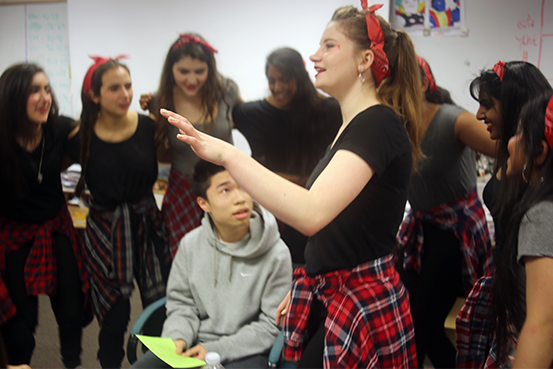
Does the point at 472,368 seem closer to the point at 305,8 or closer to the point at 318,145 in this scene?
the point at 318,145

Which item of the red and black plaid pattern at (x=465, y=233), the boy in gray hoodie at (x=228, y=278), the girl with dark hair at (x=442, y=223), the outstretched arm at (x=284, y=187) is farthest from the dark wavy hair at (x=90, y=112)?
the red and black plaid pattern at (x=465, y=233)

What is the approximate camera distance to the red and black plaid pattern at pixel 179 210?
5.70 feet

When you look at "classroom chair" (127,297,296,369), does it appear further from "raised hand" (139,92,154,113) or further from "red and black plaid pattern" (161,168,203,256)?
"raised hand" (139,92,154,113)

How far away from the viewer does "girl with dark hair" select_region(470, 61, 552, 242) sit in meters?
A: 1.06

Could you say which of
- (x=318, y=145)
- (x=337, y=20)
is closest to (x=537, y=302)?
(x=337, y=20)

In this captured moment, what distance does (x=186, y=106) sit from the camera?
1.64 meters

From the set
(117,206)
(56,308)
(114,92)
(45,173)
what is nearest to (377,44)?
(114,92)

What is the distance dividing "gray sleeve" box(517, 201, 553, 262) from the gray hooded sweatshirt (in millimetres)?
759

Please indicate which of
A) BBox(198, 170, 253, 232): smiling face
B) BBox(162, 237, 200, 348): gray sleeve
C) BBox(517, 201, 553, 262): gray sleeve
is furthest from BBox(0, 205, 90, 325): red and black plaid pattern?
BBox(517, 201, 553, 262): gray sleeve

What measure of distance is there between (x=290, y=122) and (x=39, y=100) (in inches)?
Answer: 37.2

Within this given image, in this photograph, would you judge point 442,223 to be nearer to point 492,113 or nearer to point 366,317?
point 492,113

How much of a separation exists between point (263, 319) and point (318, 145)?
70cm

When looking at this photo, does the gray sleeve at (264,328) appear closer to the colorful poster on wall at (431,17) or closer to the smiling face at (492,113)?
the smiling face at (492,113)

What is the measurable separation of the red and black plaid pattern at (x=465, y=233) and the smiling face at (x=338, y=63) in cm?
74
